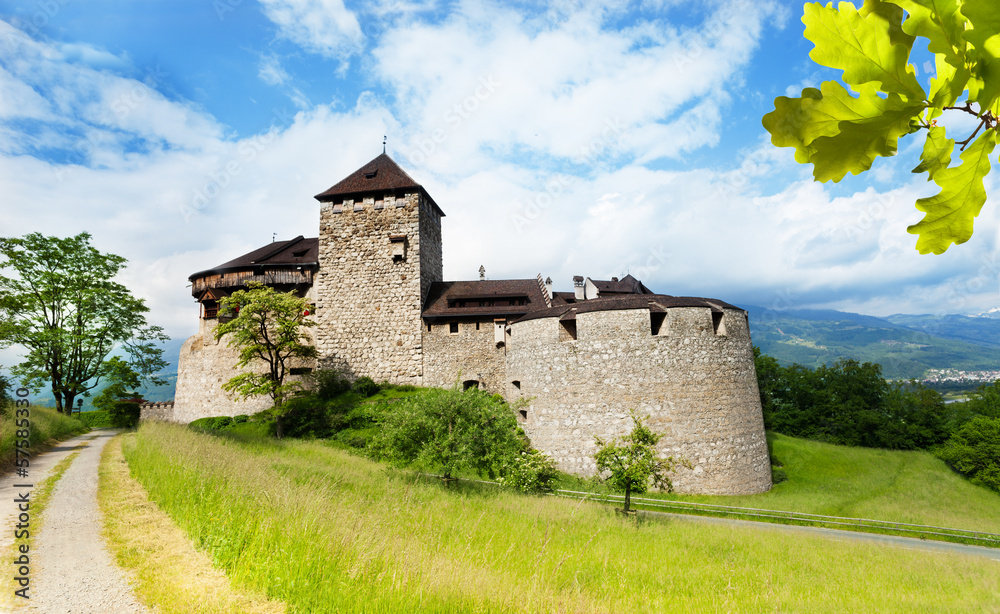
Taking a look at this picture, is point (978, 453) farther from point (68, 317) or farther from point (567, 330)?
point (68, 317)

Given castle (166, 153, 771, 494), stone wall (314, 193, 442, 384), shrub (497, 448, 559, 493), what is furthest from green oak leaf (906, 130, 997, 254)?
stone wall (314, 193, 442, 384)

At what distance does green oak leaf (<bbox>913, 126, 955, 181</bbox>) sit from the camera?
1.20 meters

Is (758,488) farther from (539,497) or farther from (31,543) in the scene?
(31,543)

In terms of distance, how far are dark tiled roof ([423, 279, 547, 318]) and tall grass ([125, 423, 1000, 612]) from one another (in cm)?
1473

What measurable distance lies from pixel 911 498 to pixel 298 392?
34.0 m

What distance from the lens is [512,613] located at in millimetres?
4500

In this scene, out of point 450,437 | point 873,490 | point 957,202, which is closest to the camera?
point 957,202

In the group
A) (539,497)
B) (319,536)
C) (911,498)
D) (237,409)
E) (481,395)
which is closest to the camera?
(319,536)

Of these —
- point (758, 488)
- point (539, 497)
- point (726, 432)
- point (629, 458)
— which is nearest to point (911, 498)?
point (758, 488)

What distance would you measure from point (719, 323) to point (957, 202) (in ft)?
72.5

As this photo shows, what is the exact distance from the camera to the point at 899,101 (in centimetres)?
106

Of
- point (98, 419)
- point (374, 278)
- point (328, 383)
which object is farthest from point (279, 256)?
point (98, 419)

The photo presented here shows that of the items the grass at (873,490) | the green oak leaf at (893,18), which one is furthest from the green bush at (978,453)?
the green oak leaf at (893,18)

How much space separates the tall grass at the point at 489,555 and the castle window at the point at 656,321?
9044 mm
